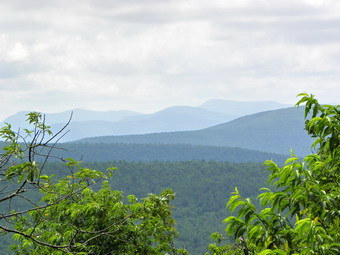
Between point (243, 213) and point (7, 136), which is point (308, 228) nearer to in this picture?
point (243, 213)

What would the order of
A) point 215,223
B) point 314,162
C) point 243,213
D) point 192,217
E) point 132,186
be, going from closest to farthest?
1. point 243,213
2. point 314,162
3. point 215,223
4. point 192,217
5. point 132,186

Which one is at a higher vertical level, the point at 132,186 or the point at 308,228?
the point at 308,228

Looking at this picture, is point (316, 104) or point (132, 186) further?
point (132, 186)

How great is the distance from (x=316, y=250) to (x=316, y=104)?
6.63 ft

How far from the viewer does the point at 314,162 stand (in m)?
7.41

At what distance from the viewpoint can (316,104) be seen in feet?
22.6

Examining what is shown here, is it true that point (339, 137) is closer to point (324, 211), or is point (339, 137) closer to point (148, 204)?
point (324, 211)

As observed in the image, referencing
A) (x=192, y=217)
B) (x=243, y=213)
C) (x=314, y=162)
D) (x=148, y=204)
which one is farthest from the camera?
(x=192, y=217)

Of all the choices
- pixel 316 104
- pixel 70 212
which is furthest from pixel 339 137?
pixel 70 212

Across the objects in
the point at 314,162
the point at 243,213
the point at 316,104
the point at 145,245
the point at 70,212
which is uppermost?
the point at 316,104

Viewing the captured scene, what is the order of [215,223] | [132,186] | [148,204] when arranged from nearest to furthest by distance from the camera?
1. [148,204]
2. [215,223]
3. [132,186]

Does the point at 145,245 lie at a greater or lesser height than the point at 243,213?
lesser

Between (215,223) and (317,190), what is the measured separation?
162m

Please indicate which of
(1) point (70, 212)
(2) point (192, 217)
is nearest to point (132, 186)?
(2) point (192, 217)
